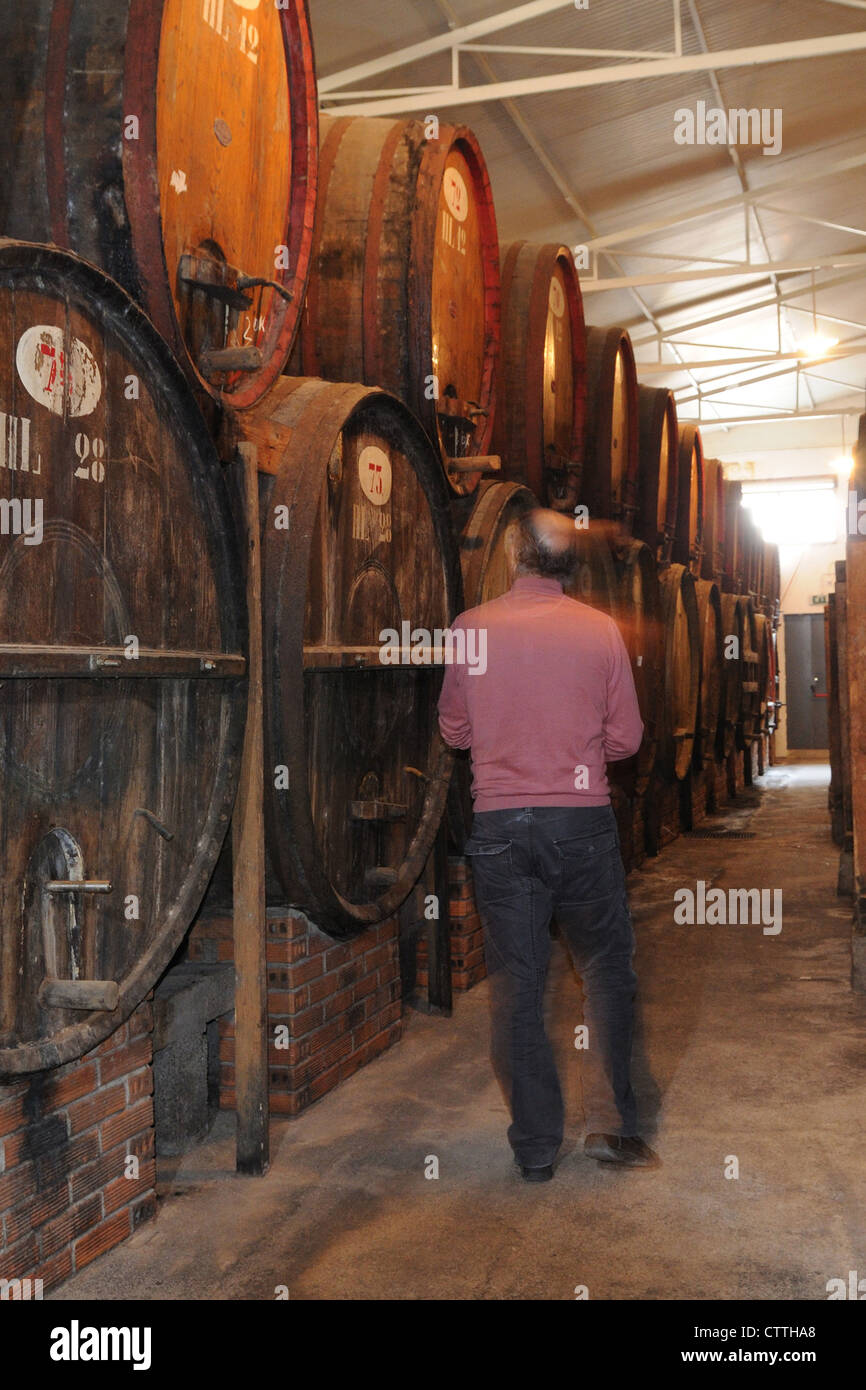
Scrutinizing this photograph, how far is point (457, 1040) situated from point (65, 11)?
3178 millimetres

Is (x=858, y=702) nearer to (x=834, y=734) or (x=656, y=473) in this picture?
(x=656, y=473)

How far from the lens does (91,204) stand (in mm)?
2646

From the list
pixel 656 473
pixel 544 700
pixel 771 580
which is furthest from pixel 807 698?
pixel 544 700

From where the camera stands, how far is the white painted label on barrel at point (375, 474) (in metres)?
3.74

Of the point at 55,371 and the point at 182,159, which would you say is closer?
the point at 55,371

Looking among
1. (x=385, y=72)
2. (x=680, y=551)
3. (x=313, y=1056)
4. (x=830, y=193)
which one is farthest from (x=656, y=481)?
(x=830, y=193)

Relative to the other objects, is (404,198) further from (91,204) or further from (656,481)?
(656,481)

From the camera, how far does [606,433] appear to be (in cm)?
664

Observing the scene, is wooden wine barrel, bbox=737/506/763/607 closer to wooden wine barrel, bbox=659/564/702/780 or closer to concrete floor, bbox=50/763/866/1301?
wooden wine barrel, bbox=659/564/702/780

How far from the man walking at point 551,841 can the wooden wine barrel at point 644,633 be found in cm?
362

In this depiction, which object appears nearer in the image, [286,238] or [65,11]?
[65,11]

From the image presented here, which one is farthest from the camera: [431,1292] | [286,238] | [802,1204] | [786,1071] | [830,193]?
[830,193]

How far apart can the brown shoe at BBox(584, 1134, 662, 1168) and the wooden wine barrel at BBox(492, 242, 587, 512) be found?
2985 millimetres

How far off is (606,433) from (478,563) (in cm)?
218
